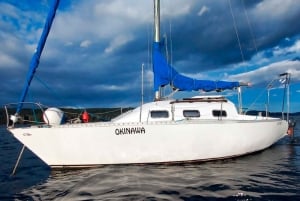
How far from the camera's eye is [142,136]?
970cm

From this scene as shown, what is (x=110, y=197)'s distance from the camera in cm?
688

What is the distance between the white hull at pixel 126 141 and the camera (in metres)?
9.58

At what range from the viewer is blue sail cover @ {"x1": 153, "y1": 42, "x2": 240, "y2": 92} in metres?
11.9

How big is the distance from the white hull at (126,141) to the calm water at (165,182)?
0.36m

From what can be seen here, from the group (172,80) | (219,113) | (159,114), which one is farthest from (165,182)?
(172,80)

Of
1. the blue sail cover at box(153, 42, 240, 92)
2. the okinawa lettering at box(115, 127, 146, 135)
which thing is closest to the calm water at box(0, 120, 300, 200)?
the okinawa lettering at box(115, 127, 146, 135)

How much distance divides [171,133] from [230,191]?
10.5ft

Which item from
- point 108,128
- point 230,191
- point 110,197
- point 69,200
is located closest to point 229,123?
point 230,191

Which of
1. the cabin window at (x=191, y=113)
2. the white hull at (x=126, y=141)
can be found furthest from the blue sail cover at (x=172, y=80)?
the white hull at (x=126, y=141)

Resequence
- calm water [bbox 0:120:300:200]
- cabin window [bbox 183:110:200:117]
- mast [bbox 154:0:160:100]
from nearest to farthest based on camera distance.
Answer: calm water [bbox 0:120:300:200], cabin window [bbox 183:110:200:117], mast [bbox 154:0:160:100]

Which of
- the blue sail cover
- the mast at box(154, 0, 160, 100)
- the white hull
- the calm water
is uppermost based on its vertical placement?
the mast at box(154, 0, 160, 100)

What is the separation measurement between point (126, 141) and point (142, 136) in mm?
574

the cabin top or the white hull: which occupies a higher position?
the cabin top

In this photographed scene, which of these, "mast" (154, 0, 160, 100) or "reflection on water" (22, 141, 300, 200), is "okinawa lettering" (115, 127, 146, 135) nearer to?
"reflection on water" (22, 141, 300, 200)
